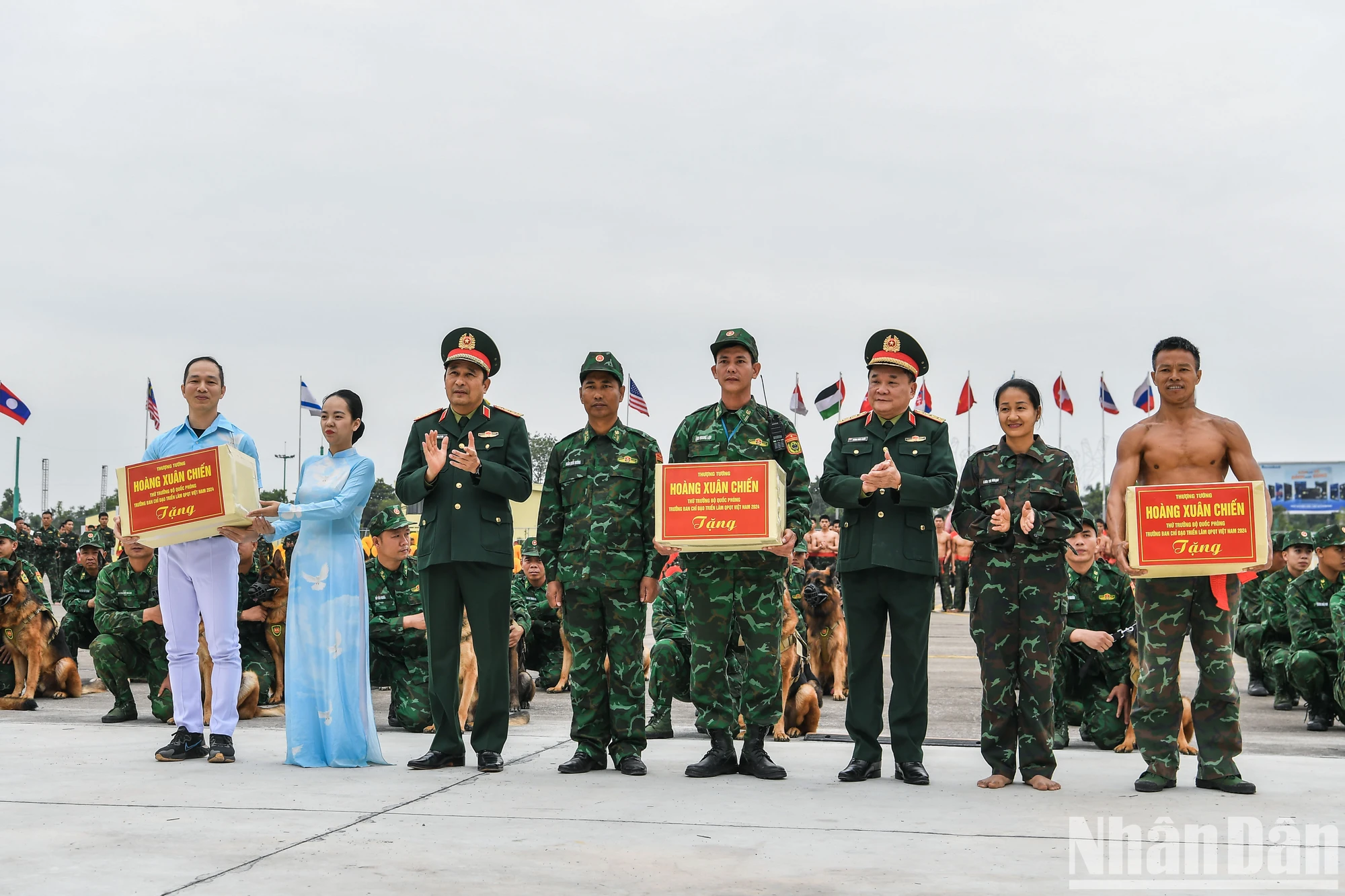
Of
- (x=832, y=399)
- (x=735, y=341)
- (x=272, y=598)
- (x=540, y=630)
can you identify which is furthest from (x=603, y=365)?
(x=832, y=399)

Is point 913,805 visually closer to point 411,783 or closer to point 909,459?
point 909,459

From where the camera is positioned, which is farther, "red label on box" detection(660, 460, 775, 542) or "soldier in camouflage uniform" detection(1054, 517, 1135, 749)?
"soldier in camouflage uniform" detection(1054, 517, 1135, 749)

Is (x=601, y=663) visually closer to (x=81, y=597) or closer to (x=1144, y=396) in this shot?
(x=81, y=597)

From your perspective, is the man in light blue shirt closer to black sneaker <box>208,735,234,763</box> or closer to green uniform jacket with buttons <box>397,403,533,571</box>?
black sneaker <box>208,735,234,763</box>

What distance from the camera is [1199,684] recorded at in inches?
246

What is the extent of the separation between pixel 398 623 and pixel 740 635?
12.2ft

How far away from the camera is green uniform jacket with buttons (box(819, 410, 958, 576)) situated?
6.50 meters

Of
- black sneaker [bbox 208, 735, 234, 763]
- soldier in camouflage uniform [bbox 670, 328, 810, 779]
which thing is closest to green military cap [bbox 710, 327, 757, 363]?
soldier in camouflage uniform [bbox 670, 328, 810, 779]

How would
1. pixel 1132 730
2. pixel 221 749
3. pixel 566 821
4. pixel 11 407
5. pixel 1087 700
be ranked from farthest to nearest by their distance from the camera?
pixel 11 407 < pixel 1087 700 < pixel 1132 730 < pixel 221 749 < pixel 566 821

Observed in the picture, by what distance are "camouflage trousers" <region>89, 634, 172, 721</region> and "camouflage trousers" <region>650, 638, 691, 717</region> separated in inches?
154

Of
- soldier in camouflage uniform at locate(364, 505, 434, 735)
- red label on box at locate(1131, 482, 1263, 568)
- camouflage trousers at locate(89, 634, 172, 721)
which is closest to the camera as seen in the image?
red label on box at locate(1131, 482, 1263, 568)

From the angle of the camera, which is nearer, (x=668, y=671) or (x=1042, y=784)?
(x=1042, y=784)

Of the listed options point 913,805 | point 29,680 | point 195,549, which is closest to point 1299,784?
point 913,805

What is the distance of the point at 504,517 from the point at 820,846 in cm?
281
